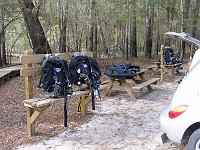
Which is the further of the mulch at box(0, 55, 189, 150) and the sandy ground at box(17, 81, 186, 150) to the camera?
the mulch at box(0, 55, 189, 150)

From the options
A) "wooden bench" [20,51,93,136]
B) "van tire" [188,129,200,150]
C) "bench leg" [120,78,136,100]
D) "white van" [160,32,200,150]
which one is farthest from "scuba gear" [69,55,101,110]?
"van tire" [188,129,200,150]

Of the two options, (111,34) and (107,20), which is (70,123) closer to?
(107,20)

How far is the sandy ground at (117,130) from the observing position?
441 centimetres

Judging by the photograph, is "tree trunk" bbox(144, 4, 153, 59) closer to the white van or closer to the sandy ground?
the sandy ground

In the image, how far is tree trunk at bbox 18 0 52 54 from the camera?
35.1 ft

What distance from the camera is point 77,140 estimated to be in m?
4.67

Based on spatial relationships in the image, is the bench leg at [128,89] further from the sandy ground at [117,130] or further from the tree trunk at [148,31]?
the tree trunk at [148,31]

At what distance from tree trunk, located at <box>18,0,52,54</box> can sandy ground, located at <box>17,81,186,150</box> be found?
15.8 feet

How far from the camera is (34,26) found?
11.0 metres

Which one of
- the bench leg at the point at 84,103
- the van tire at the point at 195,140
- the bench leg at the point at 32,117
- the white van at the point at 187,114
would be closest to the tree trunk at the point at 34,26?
the bench leg at the point at 84,103

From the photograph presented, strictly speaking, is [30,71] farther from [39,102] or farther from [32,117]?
[32,117]

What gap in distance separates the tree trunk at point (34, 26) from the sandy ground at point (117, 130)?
481cm

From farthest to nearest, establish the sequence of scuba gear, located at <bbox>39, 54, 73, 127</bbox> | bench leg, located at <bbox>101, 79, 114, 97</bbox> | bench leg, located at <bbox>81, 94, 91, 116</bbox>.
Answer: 1. bench leg, located at <bbox>101, 79, 114, 97</bbox>
2. bench leg, located at <bbox>81, 94, 91, 116</bbox>
3. scuba gear, located at <bbox>39, 54, 73, 127</bbox>

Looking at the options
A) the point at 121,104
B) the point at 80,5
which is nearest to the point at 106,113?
the point at 121,104
